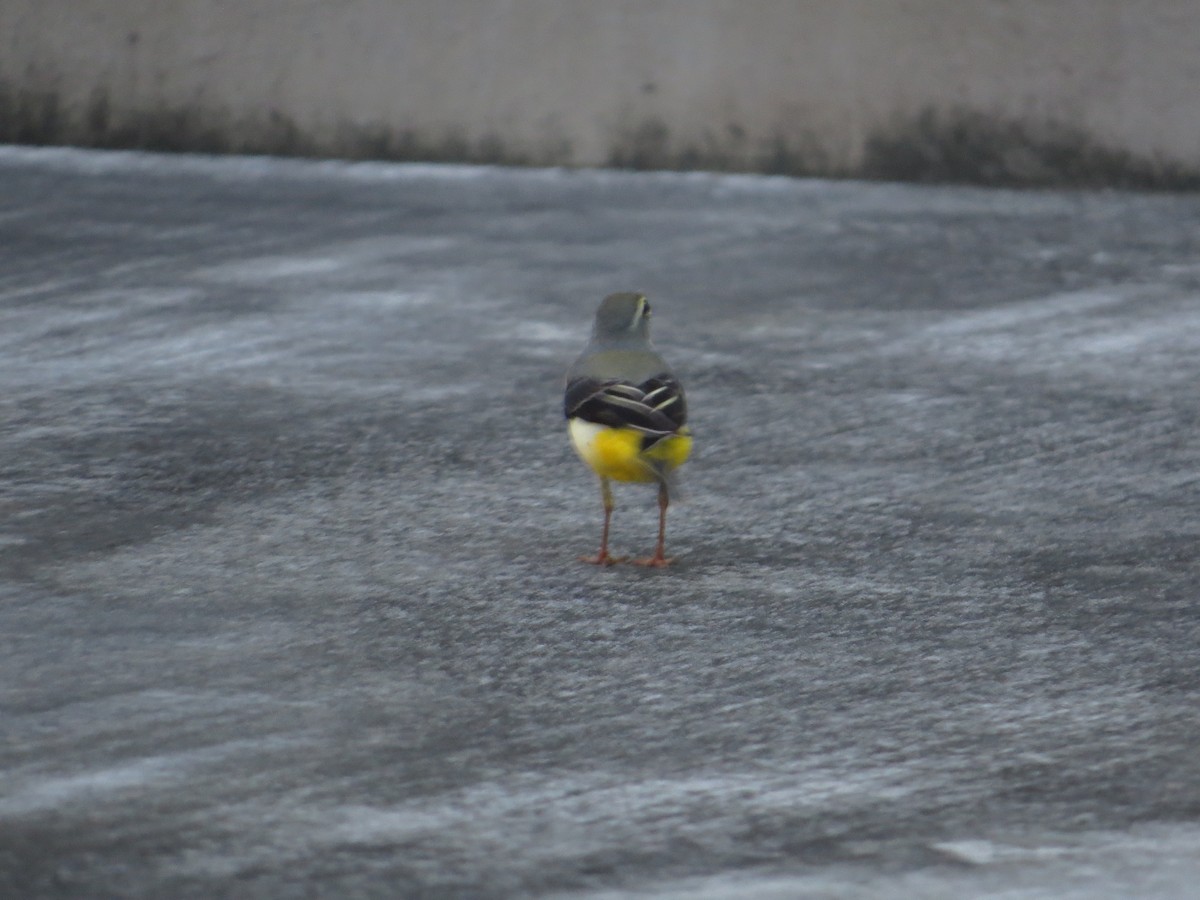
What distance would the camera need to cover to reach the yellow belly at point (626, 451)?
498 cm

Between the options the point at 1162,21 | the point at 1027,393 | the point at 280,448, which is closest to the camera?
the point at 280,448

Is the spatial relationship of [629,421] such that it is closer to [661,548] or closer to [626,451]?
[626,451]

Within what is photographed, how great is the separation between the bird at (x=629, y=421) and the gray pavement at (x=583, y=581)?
10.0 inches

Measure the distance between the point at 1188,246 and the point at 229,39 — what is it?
591cm

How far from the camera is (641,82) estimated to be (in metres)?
11.5

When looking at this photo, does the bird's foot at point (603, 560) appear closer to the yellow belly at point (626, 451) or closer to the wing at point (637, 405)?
the yellow belly at point (626, 451)

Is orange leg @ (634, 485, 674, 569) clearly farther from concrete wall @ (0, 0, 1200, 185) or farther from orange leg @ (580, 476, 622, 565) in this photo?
concrete wall @ (0, 0, 1200, 185)

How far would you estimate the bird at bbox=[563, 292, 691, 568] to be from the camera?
4.96 meters

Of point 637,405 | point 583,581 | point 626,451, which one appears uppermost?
point 637,405

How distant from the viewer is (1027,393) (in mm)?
6922

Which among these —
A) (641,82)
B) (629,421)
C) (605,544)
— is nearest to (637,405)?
(629,421)

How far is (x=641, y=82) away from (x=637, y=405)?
6824mm

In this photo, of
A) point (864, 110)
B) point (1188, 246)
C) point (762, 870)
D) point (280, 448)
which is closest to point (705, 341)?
point (280, 448)

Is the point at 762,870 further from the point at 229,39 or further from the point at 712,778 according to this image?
the point at 229,39
